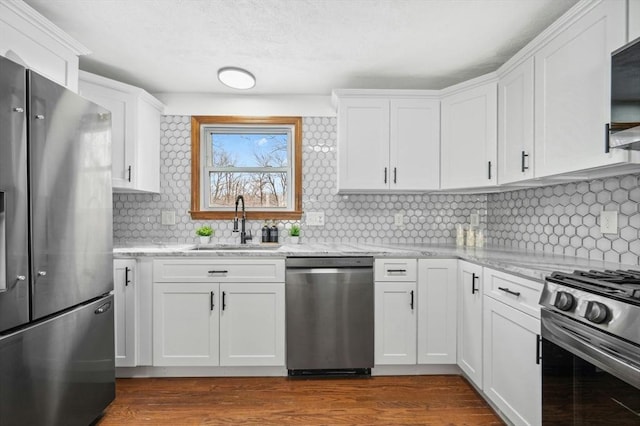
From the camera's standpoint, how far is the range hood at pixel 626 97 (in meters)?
1.27

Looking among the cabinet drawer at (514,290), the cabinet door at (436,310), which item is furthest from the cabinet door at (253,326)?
the cabinet drawer at (514,290)

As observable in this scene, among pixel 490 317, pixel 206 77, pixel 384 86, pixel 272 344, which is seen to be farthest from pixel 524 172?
pixel 206 77

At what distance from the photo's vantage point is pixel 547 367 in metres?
1.47

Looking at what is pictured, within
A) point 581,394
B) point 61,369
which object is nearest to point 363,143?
point 581,394

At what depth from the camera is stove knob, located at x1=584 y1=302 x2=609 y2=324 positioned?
116cm

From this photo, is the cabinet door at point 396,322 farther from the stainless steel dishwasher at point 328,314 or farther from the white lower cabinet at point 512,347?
the white lower cabinet at point 512,347

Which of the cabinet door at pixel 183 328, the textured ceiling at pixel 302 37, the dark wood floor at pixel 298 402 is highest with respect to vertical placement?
the textured ceiling at pixel 302 37

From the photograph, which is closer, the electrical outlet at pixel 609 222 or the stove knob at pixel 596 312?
the stove knob at pixel 596 312

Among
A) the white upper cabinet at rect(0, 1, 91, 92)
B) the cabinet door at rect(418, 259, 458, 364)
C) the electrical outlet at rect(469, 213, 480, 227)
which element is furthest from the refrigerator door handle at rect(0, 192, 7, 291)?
the electrical outlet at rect(469, 213, 480, 227)

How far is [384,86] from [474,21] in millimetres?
1046

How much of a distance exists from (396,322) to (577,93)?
5.81ft

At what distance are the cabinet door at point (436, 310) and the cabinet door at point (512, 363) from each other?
42 centimetres

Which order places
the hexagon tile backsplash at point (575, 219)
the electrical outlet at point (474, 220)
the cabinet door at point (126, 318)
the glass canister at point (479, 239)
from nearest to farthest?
1. the hexagon tile backsplash at point (575, 219)
2. the cabinet door at point (126, 318)
3. the glass canister at point (479, 239)
4. the electrical outlet at point (474, 220)

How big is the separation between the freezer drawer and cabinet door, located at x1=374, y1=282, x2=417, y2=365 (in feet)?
5.74
